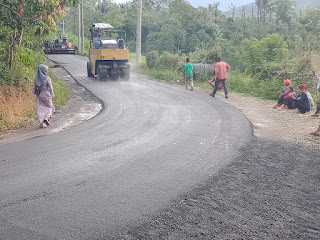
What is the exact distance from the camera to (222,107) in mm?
13000

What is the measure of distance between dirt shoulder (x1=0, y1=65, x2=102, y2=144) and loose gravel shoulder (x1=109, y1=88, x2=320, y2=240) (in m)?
4.55

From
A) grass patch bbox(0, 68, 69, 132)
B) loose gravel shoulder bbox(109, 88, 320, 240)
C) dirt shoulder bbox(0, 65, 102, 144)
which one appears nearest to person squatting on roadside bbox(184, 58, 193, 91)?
dirt shoulder bbox(0, 65, 102, 144)

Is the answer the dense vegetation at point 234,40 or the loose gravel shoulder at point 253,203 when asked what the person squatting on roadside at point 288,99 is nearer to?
the dense vegetation at point 234,40

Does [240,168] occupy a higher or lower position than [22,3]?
lower

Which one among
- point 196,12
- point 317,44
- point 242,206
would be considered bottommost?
point 242,206

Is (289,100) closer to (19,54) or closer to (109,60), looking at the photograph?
(19,54)

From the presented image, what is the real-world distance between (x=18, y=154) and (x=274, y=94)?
11620 millimetres

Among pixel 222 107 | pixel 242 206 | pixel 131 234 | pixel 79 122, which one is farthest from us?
pixel 222 107

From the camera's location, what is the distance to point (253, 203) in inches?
200

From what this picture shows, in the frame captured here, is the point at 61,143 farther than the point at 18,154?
Yes

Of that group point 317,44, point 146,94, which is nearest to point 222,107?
point 146,94

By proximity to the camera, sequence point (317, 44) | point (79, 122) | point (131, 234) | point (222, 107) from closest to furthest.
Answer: point (131, 234) < point (79, 122) < point (222, 107) < point (317, 44)

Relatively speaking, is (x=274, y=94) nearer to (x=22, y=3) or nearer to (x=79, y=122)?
(x=79, y=122)

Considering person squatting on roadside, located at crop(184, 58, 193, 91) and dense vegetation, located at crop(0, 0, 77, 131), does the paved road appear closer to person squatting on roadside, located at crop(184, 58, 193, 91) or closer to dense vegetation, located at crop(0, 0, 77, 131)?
dense vegetation, located at crop(0, 0, 77, 131)
